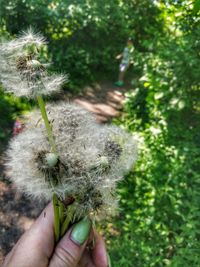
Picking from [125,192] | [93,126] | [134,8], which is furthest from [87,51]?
[93,126]

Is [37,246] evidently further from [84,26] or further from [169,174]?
[84,26]

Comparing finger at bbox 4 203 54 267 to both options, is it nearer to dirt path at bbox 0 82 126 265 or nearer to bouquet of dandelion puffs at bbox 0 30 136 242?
bouquet of dandelion puffs at bbox 0 30 136 242

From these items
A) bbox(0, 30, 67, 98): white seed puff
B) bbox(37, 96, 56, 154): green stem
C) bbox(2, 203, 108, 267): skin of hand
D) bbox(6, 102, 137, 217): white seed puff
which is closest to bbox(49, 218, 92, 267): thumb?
bbox(2, 203, 108, 267): skin of hand

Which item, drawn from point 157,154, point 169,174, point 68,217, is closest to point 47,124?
point 68,217

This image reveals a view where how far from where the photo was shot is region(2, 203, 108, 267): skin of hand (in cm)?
150

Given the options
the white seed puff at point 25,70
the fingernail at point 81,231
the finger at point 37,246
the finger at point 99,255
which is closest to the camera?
the white seed puff at point 25,70

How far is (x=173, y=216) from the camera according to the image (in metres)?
2.80

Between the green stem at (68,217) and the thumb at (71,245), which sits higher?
the green stem at (68,217)

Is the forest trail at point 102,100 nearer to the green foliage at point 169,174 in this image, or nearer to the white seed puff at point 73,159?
the green foliage at point 169,174

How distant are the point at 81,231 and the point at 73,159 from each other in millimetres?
389

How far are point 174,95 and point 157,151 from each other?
24.4 inches

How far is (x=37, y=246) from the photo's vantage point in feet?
5.41

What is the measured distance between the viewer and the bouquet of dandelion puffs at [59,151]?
46.1 inches

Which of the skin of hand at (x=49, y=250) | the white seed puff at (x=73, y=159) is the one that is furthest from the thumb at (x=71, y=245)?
the white seed puff at (x=73, y=159)
